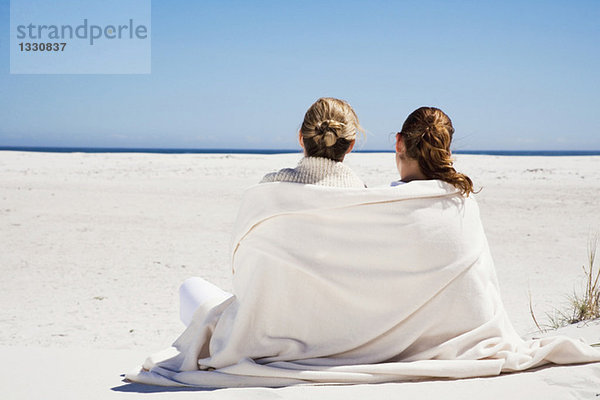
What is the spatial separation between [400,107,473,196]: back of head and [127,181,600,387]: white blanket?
10 cm

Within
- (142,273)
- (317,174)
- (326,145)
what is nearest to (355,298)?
(317,174)

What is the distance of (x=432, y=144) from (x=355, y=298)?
924 mm

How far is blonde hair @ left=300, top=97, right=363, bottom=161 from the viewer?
9.28 feet

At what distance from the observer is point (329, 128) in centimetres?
282

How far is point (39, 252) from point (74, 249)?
490 mm

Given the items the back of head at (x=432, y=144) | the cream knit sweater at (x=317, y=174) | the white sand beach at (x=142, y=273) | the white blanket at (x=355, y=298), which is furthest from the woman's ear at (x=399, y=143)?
the white sand beach at (x=142, y=273)

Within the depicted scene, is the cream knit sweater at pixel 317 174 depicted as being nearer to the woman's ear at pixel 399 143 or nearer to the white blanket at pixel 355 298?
the white blanket at pixel 355 298

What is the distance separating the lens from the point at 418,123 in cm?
299

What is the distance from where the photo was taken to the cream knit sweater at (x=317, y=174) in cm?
288

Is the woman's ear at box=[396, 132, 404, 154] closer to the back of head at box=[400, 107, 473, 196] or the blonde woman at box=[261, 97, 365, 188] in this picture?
the back of head at box=[400, 107, 473, 196]

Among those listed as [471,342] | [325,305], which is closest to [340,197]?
[325,305]

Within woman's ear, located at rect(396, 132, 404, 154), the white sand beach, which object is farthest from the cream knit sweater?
the white sand beach

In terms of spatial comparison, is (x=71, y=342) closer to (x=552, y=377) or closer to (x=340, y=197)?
(x=340, y=197)

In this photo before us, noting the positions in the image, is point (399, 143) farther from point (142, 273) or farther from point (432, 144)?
point (142, 273)
